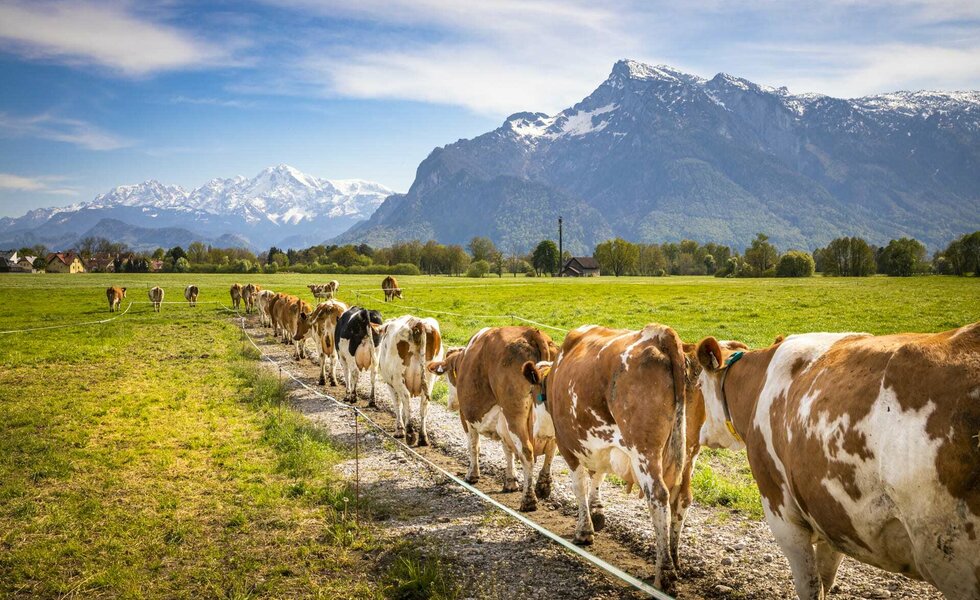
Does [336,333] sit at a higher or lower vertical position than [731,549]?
higher

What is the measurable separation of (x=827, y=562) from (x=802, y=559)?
687mm

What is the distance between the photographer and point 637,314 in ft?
118

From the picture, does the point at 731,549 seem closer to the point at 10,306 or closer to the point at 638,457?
the point at 638,457

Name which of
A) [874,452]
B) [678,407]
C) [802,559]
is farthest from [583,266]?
[874,452]

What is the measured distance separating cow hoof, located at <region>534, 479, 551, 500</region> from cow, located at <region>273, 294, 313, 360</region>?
16.3 metres

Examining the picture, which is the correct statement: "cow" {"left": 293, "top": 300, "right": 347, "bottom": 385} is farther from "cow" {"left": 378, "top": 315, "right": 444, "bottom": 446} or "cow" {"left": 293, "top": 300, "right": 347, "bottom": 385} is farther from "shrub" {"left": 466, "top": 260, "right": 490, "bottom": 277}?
"shrub" {"left": 466, "top": 260, "right": 490, "bottom": 277}

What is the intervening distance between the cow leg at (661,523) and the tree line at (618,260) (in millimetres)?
106812

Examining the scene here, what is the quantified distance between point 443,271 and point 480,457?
136 meters

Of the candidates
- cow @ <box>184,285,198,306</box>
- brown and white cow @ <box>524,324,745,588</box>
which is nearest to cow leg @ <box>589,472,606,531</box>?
brown and white cow @ <box>524,324,745,588</box>

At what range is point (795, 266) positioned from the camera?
107375 mm

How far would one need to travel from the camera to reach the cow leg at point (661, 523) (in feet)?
18.7

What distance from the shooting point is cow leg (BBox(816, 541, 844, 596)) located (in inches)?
196

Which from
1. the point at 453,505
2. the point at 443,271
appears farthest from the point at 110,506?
the point at 443,271

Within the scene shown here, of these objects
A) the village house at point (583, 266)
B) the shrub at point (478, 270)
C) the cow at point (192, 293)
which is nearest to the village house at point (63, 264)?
the shrub at point (478, 270)
